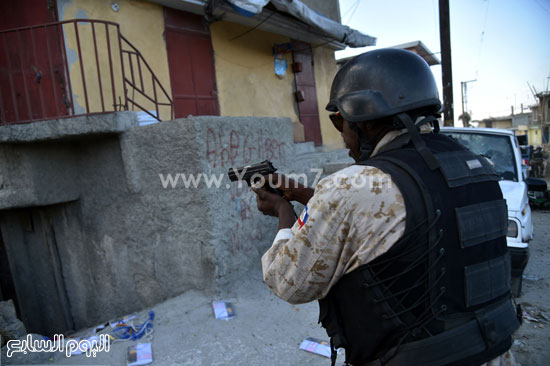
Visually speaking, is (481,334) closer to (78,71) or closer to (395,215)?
(395,215)

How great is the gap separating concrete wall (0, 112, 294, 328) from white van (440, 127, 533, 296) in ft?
7.32

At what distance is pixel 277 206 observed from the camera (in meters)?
1.54

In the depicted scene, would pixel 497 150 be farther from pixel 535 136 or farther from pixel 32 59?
pixel 535 136

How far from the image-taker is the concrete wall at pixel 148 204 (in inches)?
133

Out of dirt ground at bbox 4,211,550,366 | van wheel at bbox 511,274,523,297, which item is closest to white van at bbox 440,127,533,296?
van wheel at bbox 511,274,523,297

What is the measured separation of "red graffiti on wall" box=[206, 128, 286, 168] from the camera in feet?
11.1

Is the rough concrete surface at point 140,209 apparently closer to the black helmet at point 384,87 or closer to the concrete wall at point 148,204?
the concrete wall at point 148,204

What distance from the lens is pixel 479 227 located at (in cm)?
108

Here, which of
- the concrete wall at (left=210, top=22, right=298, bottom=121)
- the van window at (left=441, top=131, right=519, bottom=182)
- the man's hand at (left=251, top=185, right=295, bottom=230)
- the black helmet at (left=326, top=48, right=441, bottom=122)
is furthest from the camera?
the concrete wall at (left=210, top=22, right=298, bottom=121)

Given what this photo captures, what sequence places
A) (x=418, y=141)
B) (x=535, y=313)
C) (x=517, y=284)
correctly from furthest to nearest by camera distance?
(x=517, y=284)
(x=535, y=313)
(x=418, y=141)

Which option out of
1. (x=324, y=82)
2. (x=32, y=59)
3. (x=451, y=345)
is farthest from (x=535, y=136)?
(x=451, y=345)

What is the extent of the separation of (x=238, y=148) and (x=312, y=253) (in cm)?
267

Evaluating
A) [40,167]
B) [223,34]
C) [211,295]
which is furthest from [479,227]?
[223,34]

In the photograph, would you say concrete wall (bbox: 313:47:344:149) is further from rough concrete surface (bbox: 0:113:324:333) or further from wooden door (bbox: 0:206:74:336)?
wooden door (bbox: 0:206:74:336)
